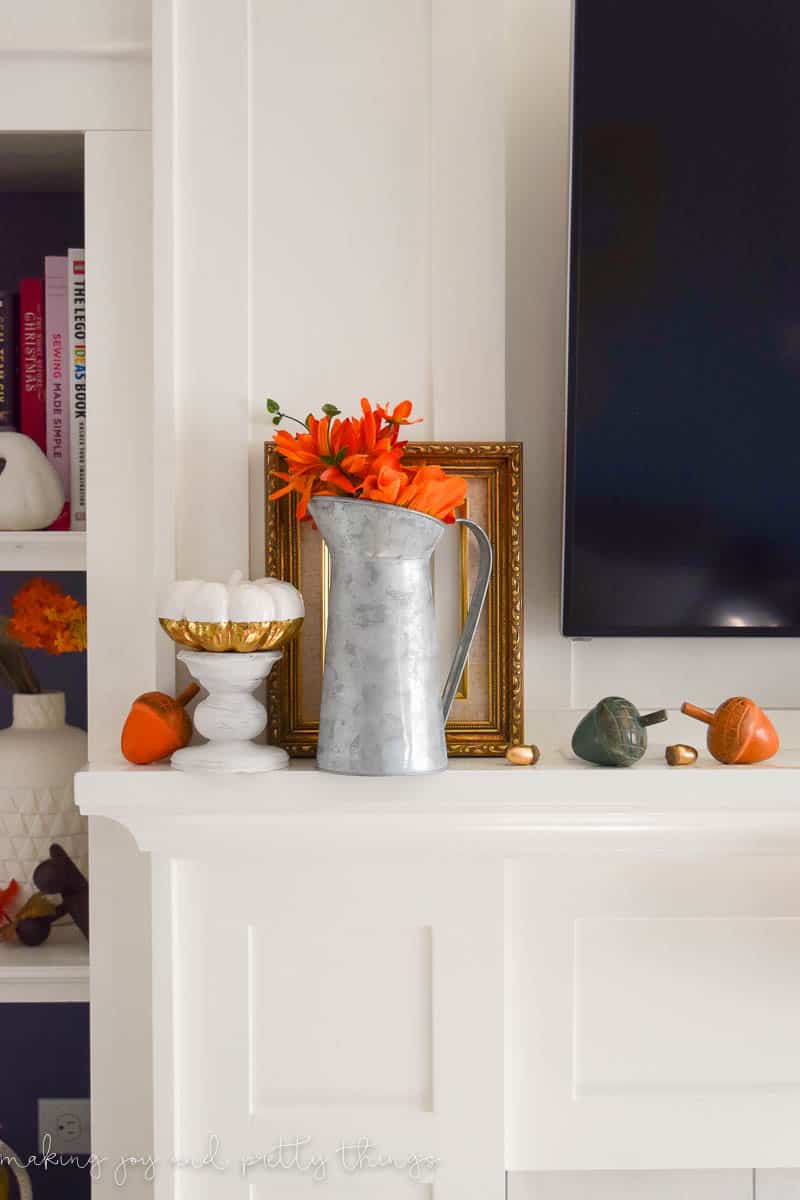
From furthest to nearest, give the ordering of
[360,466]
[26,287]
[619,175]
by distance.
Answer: [26,287]
[619,175]
[360,466]

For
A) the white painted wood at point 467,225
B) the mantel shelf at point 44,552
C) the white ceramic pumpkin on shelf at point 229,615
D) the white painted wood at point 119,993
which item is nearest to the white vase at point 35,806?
the white painted wood at point 119,993

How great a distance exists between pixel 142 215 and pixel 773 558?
31.7 inches

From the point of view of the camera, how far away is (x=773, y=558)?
1148 millimetres

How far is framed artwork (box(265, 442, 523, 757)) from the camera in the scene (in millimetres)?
1112

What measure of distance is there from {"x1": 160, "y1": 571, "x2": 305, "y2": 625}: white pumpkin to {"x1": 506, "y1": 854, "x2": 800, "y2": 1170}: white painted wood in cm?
37

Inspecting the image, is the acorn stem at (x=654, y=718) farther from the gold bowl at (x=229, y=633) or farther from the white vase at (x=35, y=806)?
the white vase at (x=35, y=806)

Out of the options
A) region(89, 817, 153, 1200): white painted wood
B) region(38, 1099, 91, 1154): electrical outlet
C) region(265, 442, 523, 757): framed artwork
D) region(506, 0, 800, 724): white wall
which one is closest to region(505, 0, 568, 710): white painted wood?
region(506, 0, 800, 724): white wall

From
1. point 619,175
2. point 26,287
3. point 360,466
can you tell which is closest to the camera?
point 360,466

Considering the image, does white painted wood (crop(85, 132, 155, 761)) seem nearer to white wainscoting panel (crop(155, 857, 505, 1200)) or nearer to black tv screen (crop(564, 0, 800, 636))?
white wainscoting panel (crop(155, 857, 505, 1200))

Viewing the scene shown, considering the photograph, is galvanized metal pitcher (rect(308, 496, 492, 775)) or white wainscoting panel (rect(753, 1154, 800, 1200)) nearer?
galvanized metal pitcher (rect(308, 496, 492, 775))

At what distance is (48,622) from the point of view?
1201 millimetres

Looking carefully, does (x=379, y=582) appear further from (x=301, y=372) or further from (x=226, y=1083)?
(x=226, y=1083)

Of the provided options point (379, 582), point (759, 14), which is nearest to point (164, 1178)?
point (379, 582)

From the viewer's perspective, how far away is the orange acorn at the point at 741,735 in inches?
40.2
